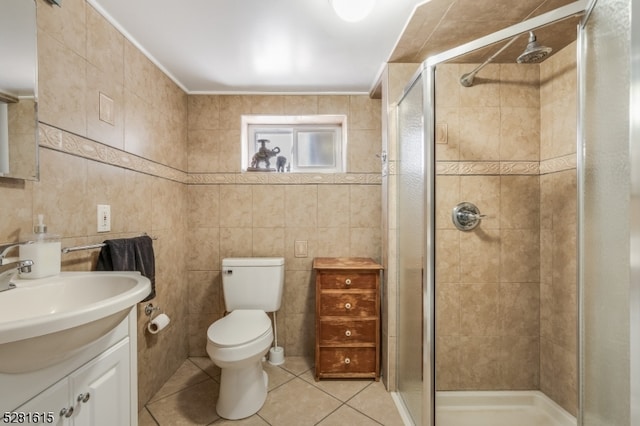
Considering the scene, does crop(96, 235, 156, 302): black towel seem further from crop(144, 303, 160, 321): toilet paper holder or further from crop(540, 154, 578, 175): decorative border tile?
crop(540, 154, 578, 175): decorative border tile

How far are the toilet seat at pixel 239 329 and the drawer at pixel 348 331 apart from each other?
1.30 feet

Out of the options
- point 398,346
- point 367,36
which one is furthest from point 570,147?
point 398,346

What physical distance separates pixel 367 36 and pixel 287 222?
4.36ft

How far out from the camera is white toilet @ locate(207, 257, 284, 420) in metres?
1.42

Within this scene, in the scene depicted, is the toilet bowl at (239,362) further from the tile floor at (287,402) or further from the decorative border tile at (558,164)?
the decorative border tile at (558,164)

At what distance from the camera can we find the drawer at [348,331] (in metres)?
1.75

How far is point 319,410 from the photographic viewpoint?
1529 millimetres

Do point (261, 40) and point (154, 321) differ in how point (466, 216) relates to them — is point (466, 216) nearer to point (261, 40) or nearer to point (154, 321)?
point (261, 40)

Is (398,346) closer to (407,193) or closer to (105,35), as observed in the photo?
(407,193)

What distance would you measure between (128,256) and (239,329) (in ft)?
2.30

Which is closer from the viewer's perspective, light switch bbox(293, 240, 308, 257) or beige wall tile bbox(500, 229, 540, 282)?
beige wall tile bbox(500, 229, 540, 282)

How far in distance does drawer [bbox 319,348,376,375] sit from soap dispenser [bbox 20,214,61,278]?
146 centimetres

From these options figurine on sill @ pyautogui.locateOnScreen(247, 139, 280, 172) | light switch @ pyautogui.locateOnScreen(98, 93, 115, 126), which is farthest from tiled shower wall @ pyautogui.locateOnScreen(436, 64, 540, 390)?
light switch @ pyautogui.locateOnScreen(98, 93, 115, 126)

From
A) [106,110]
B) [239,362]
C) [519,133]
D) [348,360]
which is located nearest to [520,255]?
[519,133]
